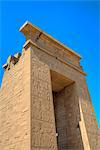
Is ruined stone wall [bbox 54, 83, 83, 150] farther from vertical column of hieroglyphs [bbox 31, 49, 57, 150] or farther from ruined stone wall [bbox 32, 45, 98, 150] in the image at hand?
vertical column of hieroglyphs [bbox 31, 49, 57, 150]

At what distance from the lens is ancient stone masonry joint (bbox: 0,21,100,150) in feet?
15.6

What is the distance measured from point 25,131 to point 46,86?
164 cm

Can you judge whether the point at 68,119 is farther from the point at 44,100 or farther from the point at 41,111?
the point at 41,111

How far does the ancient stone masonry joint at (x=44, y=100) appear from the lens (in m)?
4.74

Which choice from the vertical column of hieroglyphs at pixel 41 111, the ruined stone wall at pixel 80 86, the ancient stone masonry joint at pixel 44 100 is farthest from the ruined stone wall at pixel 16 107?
the ruined stone wall at pixel 80 86

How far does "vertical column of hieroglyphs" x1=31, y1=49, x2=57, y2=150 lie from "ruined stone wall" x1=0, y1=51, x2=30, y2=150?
0.16 meters

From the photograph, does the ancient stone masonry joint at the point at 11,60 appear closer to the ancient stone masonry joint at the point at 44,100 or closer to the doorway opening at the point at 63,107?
the ancient stone masonry joint at the point at 44,100

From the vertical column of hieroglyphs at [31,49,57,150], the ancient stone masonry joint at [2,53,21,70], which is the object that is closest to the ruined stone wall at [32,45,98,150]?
the vertical column of hieroglyphs at [31,49,57,150]

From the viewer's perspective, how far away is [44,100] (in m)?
5.29

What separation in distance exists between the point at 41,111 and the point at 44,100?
417 mm

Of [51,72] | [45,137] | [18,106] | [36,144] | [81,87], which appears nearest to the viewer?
[36,144]

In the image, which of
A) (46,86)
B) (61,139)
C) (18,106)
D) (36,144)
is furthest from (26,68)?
(61,139)

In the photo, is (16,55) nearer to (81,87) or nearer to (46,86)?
(46,86)

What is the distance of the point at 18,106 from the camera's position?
5438 millimetres
